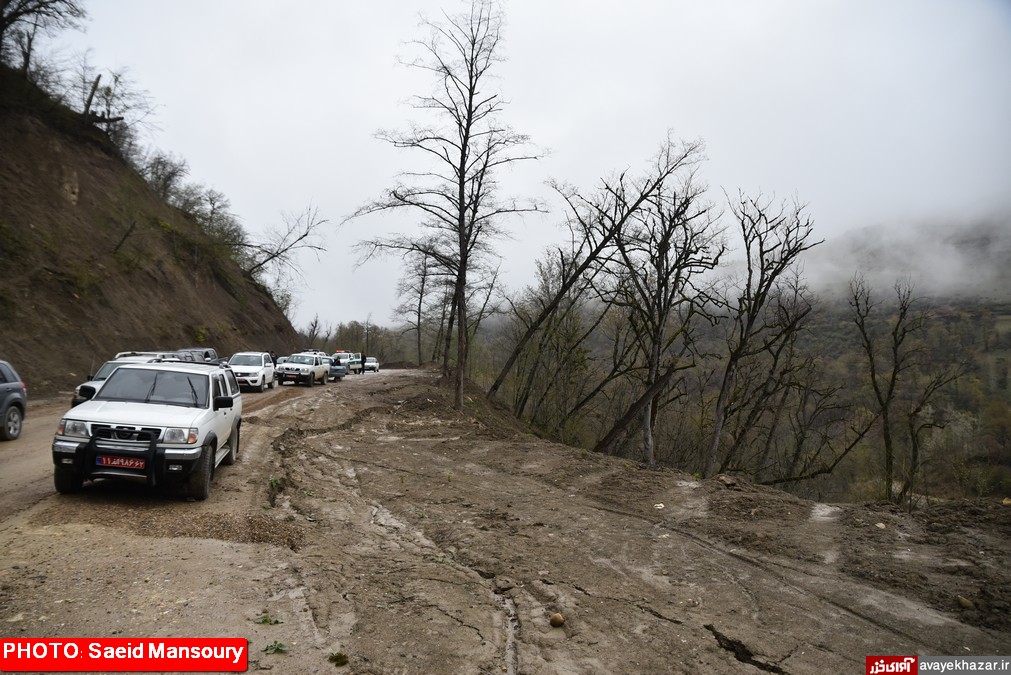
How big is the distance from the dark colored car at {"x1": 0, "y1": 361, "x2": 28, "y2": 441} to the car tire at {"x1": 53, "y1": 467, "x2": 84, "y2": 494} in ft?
18.5

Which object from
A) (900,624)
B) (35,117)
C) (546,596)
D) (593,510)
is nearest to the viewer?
(900,624)

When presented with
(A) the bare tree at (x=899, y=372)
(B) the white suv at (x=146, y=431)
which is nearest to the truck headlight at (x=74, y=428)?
(B) the white suv at (x=146, y=431)

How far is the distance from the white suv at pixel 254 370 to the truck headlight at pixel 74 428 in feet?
58.6

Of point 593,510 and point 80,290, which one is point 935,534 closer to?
point 593,510

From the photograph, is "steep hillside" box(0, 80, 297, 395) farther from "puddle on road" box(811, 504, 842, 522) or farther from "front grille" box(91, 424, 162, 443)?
"puddle on road" box(811, 504, 842, 522)

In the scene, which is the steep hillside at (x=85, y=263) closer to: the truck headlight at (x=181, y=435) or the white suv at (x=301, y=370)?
the white suv at (x=301, y=370)

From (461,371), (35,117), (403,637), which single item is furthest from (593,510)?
(35,117)

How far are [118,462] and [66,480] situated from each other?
3.11 feet

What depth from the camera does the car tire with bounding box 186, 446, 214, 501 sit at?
7660mm

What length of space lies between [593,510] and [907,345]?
26149 mm

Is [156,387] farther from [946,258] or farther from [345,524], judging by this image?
[946,258]

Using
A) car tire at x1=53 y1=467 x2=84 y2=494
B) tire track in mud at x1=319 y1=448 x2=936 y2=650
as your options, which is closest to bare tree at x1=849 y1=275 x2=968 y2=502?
tire track in mud at x1=319 y1=448 x2=936 y2=650

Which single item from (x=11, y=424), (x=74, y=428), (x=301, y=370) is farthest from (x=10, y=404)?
(x=301, y=370)

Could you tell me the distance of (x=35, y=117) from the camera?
103ft
